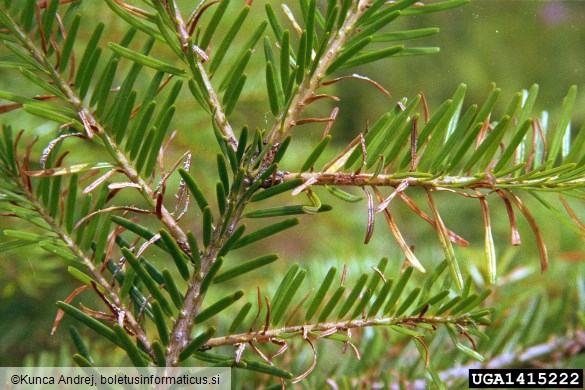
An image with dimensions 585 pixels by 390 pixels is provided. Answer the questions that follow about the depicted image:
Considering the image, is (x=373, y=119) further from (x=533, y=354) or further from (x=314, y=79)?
(x=314, y=79)

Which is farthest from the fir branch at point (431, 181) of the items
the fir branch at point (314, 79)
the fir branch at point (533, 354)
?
the fir branch at point (533, 354)

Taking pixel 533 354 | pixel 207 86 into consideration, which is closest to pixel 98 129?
pixel 207 86

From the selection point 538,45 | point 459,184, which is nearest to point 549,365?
point 459,184

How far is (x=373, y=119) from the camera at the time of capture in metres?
1.42

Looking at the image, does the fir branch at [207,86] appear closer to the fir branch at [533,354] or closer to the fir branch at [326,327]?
the fir branch at [326,327]

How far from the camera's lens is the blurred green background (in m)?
0.58

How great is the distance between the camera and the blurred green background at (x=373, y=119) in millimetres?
576

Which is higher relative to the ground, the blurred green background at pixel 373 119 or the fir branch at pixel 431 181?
the fir branch at pixel 431 181

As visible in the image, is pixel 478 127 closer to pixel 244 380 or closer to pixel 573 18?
pixel 244 380

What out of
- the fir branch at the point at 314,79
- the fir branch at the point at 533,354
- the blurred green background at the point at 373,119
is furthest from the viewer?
the blurred green background at the point at 373,119

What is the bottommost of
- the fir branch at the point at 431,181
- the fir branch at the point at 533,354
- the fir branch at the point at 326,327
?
the fir branch at the point at 533,354

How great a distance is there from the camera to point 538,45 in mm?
1432

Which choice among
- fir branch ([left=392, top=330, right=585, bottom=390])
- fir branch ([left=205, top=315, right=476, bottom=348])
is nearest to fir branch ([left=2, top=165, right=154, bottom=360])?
fir branch ([left=205, top=315, right=476, bottom=348])

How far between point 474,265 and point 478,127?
0.37 m
